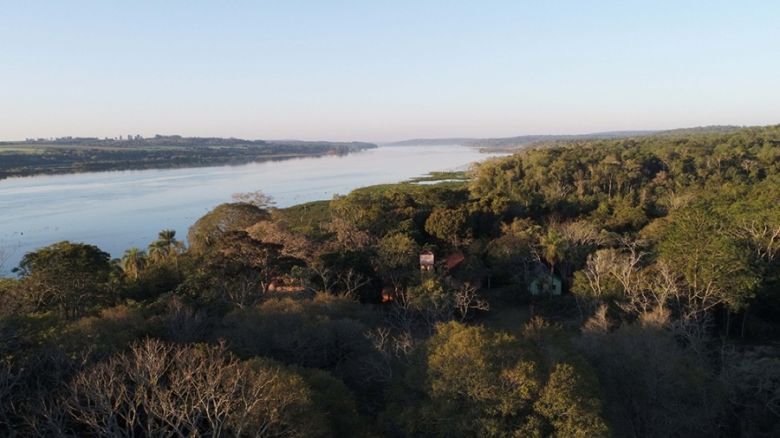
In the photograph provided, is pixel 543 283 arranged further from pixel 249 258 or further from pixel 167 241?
pixel 167 241

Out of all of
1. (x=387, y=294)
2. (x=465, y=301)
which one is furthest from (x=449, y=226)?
(x=465, y=301)

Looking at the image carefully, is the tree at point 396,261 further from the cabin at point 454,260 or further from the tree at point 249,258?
the tree at point 249,258

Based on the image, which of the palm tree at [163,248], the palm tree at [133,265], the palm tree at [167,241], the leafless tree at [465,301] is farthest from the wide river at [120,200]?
the leafless tree at [465,301]

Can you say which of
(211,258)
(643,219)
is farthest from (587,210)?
(211,258)

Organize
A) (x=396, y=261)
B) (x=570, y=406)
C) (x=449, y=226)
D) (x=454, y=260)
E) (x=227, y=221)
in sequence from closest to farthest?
1. (x=570, y=406)
2. (x=396, y=261)
3. (x=454, y=260)
4. (x=449, y=226)
5. (x=227, y=221)

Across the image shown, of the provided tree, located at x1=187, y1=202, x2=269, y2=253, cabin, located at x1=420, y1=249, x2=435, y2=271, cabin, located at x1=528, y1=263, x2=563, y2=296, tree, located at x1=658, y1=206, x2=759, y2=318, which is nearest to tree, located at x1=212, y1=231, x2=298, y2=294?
cabin, located at x1=420, y1=249, x2=435, y2=271

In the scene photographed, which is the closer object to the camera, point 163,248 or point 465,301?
point 465,301

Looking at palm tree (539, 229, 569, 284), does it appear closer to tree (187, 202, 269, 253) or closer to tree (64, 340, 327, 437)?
tree (187, 202, 269, 253)
